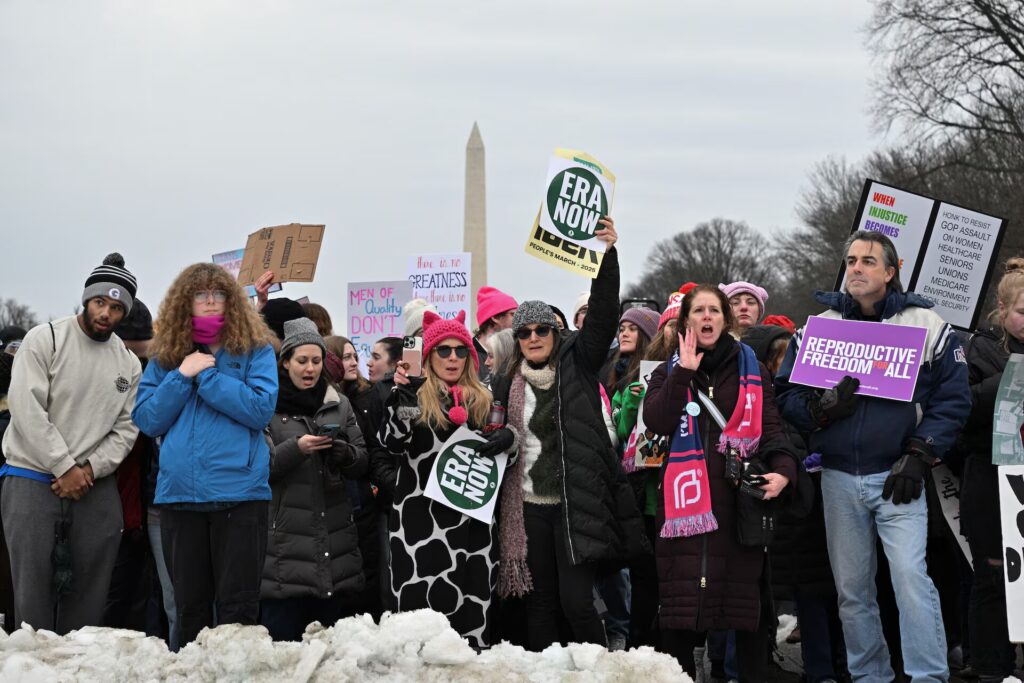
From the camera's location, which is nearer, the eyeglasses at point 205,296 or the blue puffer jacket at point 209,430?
the blue puffer jacket at point 209,430

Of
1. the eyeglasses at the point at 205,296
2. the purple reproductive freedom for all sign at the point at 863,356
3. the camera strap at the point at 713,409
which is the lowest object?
the eyeglasses at the point at 205,296

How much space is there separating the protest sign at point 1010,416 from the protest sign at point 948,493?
2.01 ft

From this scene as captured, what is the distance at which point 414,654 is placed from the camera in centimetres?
457

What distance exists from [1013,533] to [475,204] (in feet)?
52.0

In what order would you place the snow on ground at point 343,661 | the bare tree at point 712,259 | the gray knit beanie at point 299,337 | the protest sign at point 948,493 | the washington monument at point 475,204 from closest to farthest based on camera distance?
the snow on ground at point 343,661
the protest sign at point 948,493
the gray knit beanie at point 299,337
the washington monument at point 475,204
the bare tree at point 712,259

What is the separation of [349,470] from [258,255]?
143 inches

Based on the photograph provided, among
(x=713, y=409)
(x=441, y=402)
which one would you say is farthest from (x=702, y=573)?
(x=441, y=402)

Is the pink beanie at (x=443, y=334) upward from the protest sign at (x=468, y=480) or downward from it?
upward

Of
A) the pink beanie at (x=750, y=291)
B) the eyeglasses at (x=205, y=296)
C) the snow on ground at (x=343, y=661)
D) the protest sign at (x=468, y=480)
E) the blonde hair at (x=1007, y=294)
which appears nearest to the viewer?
the snow on ground at (x=343, y=661)

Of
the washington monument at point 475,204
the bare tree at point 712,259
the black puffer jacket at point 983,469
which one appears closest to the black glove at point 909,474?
the black puffer jacket at point 983,469

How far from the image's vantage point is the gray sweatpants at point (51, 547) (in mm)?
6301

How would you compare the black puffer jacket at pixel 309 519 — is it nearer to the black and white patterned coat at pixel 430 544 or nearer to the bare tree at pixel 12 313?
the black and white patterned coat at pixel 430 544

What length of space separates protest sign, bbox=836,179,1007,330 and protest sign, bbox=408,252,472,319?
17.1 feet

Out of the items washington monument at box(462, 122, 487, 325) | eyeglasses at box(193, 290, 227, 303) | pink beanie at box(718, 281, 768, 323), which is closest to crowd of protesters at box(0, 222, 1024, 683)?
eyeglasses at box(193, 290, 227, 303)
